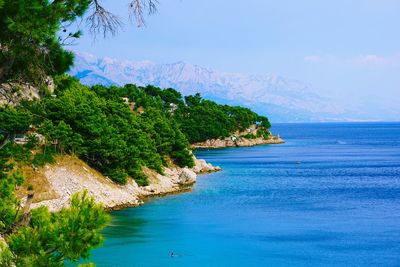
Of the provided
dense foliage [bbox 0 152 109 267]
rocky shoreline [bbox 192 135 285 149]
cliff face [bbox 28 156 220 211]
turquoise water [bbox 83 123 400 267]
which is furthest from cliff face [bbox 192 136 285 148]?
dense foliage [bbox 0 152 109 267]

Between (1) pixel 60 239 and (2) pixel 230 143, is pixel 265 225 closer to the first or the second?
(1) pixel 60 239

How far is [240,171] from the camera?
88.1 m

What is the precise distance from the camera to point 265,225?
46594 mm

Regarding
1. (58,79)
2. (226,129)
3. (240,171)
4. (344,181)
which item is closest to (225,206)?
(344,181)

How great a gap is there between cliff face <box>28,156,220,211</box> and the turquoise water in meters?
2.24

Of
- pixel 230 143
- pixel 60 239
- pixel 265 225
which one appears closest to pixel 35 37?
pixel 60 239

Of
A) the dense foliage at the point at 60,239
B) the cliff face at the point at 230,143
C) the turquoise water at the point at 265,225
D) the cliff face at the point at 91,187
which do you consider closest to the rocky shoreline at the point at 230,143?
the cliff face at the point at 230,143

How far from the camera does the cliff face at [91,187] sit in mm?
47553

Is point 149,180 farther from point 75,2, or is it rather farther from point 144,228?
point 75,2

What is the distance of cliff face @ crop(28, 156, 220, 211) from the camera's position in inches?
1872

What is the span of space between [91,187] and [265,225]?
15960 millimetres

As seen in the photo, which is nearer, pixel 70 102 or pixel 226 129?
pixel 70 102

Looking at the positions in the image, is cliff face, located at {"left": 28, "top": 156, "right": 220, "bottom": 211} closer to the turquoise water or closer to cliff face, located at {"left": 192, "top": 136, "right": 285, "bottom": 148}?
the turquoise water

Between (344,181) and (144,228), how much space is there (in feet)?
127
